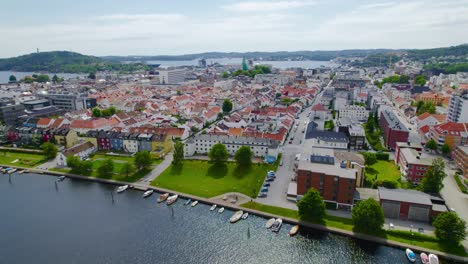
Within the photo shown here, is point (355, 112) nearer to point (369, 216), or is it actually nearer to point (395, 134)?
point (395, 134)

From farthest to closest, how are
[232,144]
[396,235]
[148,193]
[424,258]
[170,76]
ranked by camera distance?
1. [170,76]
2. [232,144]
3. [148,193]
4. [396,235]
5. [424,258]

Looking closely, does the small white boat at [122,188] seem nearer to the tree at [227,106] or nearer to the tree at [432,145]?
the tree at [227,106]

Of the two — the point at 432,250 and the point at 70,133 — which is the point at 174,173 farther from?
the point at 432,250

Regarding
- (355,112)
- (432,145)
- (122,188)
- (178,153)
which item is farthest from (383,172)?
(122,188)

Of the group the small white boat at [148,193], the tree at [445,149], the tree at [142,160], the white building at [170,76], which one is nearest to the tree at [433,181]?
the tree at [445,149]

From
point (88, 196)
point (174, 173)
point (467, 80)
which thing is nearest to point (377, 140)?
point (174, 173)

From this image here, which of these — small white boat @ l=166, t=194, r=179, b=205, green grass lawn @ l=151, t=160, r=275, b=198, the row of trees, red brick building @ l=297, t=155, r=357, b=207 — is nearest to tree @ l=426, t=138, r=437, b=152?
red brick building @ l=297, t=155, r=357, b=207

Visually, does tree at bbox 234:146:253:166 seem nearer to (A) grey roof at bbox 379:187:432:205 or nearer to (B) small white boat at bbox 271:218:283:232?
(B) small white boat at bbox 271:218:283:232
